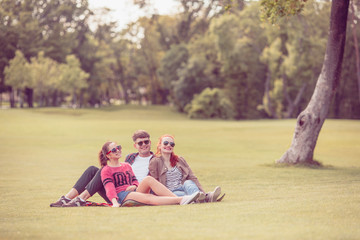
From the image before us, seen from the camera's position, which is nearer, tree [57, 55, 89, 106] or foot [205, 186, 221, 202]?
foot [205, 186, 221, 202]

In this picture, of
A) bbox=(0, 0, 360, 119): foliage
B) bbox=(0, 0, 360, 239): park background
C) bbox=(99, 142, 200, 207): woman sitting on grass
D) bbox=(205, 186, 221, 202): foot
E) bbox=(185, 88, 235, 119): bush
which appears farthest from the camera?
bbox=(185, 88, 235, 119): bush

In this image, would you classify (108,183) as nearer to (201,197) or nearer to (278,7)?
(201,197)

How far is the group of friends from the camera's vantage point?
9703 mm

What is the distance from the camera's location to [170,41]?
8800 cm

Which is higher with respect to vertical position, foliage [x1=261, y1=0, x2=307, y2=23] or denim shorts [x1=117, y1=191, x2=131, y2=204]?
foliage [x1=261, y1=0, x2=307, y2=23]

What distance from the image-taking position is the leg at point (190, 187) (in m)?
10.1

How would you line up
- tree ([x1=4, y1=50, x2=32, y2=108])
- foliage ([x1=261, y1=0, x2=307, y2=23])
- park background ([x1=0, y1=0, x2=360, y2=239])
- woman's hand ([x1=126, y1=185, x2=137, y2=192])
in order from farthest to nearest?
tree ([x1=4, y1=50, x2=32, y2=108]) < foliage ([x1=261, y1=0, x2=307, y2=23]) < woman's hand ([x1=126, y1=185, x2=137, y2=192]) < park background ([x1=0, y1=0, x2=360, y2=239])

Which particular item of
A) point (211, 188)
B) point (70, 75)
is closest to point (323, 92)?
point (211, 188)

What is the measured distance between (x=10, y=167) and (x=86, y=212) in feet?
45.0

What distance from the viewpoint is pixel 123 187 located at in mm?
9992

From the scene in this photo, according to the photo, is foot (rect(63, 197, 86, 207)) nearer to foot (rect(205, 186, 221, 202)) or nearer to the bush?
foot (rect(205, 186, 221, 202))

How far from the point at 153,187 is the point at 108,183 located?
0.83m

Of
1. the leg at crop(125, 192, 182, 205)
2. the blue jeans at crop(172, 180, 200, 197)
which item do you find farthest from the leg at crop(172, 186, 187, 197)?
the leg at crop(125, 192, 182, 205)

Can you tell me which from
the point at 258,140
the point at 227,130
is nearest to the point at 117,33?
the point at 227,130
